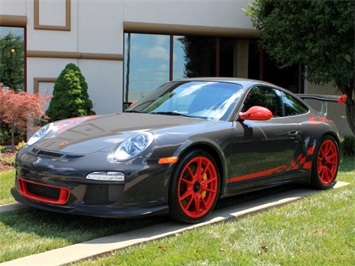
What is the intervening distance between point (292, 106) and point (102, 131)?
266cm

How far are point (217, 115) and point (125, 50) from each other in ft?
22.8

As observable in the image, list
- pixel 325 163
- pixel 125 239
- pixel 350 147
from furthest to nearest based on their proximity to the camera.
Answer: pixel 350 147, pixel 325 163, pixel 125 239

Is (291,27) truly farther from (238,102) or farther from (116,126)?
(116,126)

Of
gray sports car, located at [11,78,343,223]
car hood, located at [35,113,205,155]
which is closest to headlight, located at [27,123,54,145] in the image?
gray sports car, located at [11,78,343,223]

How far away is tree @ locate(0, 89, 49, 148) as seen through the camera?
7.97m

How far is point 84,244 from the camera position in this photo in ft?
12.1

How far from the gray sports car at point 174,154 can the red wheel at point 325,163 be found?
0.07m

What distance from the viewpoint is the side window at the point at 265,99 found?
5172mm

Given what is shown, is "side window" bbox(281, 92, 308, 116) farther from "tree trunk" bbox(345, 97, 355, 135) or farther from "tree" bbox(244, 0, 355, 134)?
"tree trunk" bbox(345, 97, 355, 135)

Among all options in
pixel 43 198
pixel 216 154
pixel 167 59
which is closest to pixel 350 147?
pixel 167 59

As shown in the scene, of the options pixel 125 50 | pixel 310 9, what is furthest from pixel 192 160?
pixel 125 50

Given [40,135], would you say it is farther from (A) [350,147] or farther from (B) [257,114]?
(A) [350,147]

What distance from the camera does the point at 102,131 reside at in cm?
438

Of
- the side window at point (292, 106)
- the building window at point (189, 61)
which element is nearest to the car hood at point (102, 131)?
the side window at point (292, 106)
